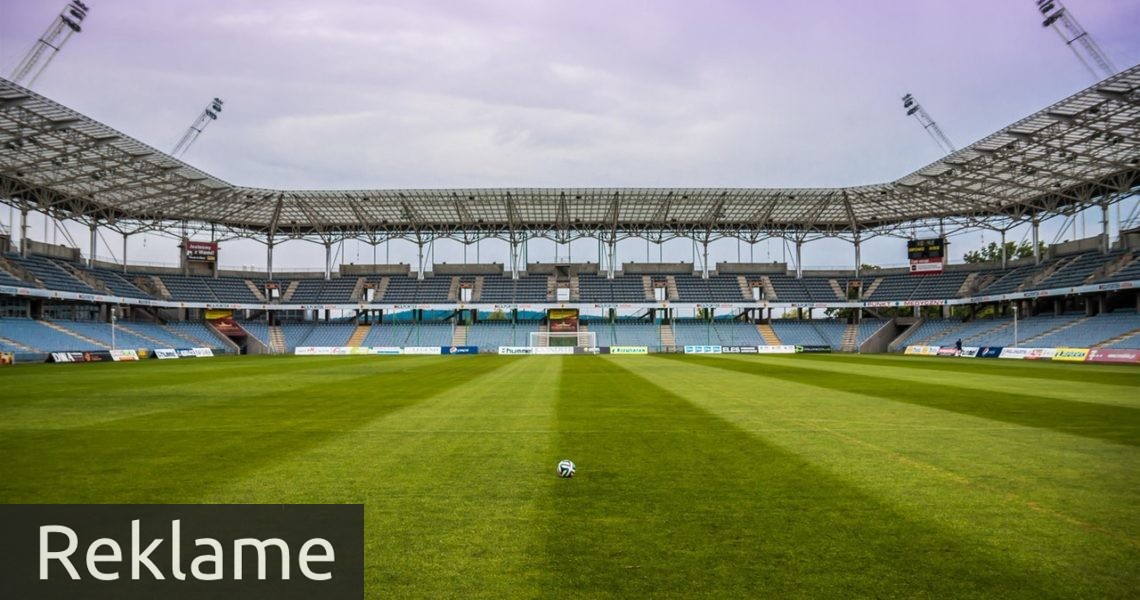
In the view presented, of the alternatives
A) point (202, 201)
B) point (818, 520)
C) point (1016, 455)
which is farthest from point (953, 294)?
point (202, 201)

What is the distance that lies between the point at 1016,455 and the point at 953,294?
6268 centimetres

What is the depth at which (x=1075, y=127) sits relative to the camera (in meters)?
37.5

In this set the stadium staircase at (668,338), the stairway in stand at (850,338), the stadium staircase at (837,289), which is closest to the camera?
the stadium staircase at (668,338)

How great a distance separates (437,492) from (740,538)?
342cm

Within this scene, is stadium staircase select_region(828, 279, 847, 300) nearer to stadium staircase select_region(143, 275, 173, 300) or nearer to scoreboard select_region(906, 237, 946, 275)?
scoreboard select_region(906, 237, 946, 275)

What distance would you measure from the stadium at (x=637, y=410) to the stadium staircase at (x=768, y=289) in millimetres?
5051

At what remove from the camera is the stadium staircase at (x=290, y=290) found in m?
69.9

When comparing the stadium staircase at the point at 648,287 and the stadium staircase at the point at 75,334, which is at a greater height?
the stadium staircase at the point at 648,287

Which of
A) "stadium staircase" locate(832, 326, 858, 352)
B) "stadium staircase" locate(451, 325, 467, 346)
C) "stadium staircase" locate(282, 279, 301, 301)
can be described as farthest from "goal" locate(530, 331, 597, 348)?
A: "stadium staircase" locate(282, 279, 301, 301)

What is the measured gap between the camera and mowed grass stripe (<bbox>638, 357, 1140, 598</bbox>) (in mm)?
5074

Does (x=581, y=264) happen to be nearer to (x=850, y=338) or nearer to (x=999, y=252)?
(x=850, y=338)

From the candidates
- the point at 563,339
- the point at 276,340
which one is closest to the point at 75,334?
the point at 276,340

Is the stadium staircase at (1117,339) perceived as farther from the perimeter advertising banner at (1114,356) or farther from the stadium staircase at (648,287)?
the stadium staircase at (648,287)

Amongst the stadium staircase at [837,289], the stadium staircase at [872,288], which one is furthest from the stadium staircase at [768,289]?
the stadium staircase at [872,288]
